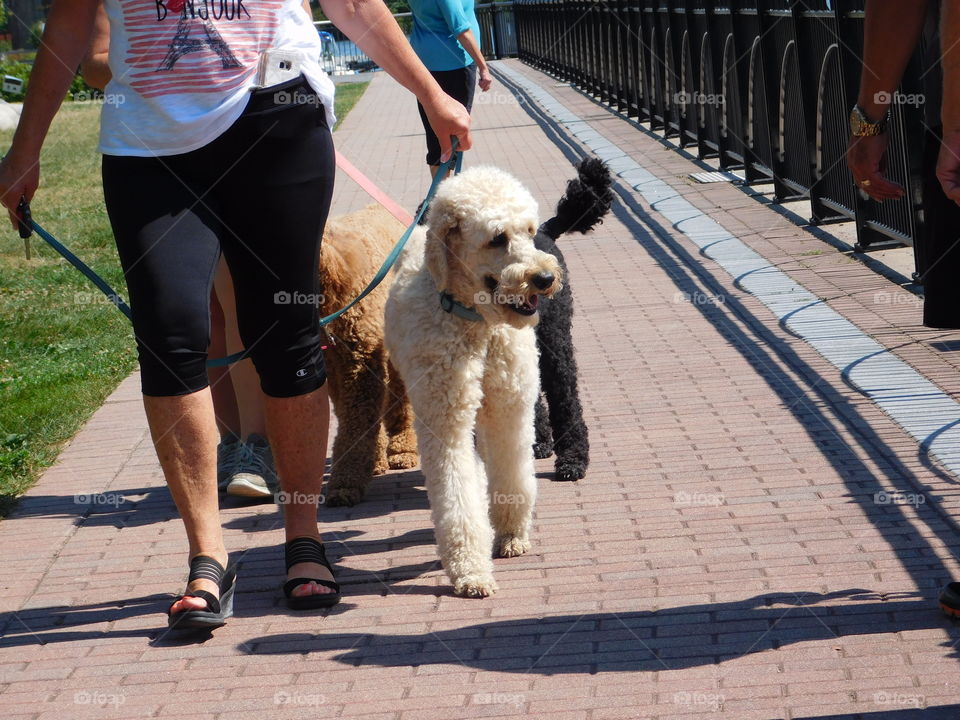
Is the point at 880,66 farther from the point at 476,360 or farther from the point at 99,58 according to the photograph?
the point at 99,58

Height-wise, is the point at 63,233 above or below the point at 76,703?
below

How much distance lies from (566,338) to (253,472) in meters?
1.46

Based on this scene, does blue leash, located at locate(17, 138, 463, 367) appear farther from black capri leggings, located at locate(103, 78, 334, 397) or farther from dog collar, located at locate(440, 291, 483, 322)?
dog collar, located at locate(440, 291, 483, 322)

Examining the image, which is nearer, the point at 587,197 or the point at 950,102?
the point at 950,102

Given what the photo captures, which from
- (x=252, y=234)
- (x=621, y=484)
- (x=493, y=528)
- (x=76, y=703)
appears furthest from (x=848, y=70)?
(x=76, y=703)

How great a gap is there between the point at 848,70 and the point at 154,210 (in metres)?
6.31

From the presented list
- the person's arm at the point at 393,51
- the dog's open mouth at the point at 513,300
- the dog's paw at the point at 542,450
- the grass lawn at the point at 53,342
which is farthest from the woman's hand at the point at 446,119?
the grass lawn at the point at 53,342

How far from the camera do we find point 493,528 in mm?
4355

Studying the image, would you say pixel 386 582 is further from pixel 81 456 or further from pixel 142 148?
pixel 81 456

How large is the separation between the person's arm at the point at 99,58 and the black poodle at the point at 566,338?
1822 mm

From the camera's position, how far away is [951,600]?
3369 millimetres

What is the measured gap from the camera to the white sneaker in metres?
5.04

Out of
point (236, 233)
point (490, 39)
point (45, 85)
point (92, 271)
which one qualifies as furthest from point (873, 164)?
point (490, 39)

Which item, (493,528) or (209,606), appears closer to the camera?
(209,606)
